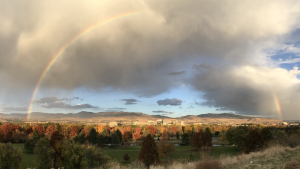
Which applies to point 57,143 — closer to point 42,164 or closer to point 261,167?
point 42,164

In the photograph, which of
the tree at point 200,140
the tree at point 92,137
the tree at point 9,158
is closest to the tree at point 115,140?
the tree at point 92,137

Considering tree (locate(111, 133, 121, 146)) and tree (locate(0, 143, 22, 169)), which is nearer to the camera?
tree (locate(0, 143, 22, 169))

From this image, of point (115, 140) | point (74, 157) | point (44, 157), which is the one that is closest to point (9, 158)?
point (44, 157)

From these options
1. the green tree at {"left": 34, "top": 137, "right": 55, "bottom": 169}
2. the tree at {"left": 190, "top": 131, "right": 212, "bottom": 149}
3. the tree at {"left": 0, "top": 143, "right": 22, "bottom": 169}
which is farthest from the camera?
the tree at {"left": 190, "top": 131, "right": 212, "bottom": 149}

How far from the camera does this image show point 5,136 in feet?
371

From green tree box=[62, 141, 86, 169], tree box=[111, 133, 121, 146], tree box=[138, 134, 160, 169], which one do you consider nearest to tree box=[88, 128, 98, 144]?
tree box=[111, 133, 121, 146]

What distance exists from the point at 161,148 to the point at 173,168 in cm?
6231

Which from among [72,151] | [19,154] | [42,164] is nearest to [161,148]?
[72,151]

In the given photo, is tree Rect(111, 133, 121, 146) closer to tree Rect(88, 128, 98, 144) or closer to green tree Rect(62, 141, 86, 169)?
tree Rect(88, 128, 98, 144)

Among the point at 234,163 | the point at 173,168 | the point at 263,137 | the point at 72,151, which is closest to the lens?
the point at 173,168

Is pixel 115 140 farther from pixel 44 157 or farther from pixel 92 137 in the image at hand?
pixel 44 157

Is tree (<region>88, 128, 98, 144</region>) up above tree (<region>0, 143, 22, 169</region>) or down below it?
below

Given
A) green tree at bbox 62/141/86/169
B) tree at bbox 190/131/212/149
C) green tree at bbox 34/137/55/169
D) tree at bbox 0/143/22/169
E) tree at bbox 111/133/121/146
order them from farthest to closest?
1. tree at bbox 111/133/121/146
2. tree at bbox 190/131/212/149
3. green tree at bbox 34/137/55/169
4. green tree at bbox 62/141/86/169
5. tree at bbox 0/143/22/169

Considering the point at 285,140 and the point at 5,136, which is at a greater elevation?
the point at 285,140
